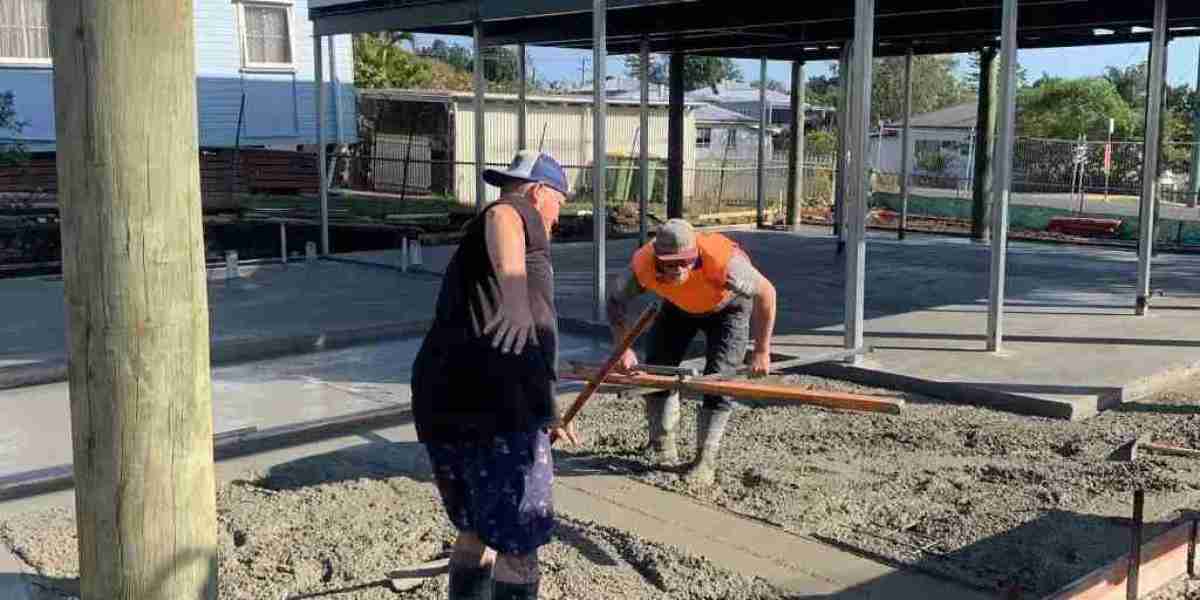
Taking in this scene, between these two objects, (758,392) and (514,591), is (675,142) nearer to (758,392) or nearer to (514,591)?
(758,392)

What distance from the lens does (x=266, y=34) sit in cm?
2462

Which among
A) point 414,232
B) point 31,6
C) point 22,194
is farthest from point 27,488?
point 31,6

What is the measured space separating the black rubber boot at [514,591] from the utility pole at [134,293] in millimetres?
1590

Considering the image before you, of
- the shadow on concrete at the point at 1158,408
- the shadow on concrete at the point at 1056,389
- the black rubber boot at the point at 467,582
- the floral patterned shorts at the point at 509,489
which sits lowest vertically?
the shadow on concrete at the point at 1158,408

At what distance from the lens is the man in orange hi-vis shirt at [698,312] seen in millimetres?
5527

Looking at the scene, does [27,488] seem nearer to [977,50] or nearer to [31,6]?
[977,50]

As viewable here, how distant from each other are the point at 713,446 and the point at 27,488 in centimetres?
350

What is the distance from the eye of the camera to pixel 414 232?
1817cm

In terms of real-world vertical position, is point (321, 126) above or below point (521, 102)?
below

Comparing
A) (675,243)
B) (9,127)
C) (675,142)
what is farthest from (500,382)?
(9,127)

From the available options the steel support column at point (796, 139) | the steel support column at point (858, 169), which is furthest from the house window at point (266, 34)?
the steel support column at point (858, 169)

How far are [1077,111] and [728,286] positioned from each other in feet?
130

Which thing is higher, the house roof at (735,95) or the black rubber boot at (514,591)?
the house roof at (735,95)

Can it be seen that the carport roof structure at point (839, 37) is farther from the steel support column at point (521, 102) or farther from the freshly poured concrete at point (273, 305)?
the freshly poured concrete at point (273, 305)
